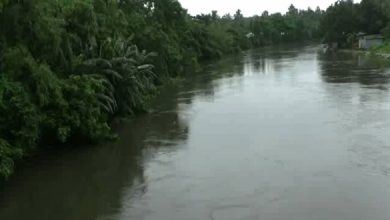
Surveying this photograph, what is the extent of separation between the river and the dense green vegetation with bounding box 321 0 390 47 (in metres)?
50.8

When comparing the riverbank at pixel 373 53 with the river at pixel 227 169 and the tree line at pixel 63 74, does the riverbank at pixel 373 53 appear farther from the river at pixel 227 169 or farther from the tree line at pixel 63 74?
the river at pixel 227 169

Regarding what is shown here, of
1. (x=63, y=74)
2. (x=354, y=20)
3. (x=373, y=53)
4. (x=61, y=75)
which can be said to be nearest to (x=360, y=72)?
(x=373, y=53)

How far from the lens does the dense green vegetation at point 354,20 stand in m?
79.9

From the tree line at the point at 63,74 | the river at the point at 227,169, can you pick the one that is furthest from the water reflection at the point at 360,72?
the tree line at the point at 63,74

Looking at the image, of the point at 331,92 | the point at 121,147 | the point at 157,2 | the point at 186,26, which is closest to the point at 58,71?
the point at 121,147

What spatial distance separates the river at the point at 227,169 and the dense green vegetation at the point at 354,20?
1999 inches

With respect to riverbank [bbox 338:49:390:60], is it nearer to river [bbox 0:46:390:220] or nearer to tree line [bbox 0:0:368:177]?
tree line [bbox 0:0:368:177]

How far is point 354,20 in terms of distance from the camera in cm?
8350

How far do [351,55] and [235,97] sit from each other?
4163 cm

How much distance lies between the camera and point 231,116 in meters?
28.8

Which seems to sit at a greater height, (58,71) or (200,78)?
(58,71)

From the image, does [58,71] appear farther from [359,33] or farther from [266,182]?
[359,33]

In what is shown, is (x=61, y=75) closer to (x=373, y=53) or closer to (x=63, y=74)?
(x=63, y=74)

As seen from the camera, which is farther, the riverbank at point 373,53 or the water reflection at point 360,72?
the riverbank at point 373,53
